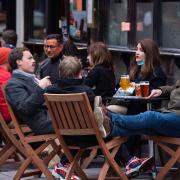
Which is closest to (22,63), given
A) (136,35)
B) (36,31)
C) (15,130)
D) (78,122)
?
(15,130)

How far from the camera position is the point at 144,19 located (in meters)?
10.2

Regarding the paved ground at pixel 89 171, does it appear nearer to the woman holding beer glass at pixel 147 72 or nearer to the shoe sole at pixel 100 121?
the woman holding beer glass at pixel 147 72

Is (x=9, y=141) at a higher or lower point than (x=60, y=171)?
higher

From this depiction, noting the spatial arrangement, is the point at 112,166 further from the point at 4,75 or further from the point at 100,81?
the point at 4,75

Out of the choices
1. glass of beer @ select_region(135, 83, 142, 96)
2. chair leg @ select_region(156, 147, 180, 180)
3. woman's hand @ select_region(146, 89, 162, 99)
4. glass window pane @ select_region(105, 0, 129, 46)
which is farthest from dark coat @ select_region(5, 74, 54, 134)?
glass window pane @ select_region(105, 0, 129, 46)

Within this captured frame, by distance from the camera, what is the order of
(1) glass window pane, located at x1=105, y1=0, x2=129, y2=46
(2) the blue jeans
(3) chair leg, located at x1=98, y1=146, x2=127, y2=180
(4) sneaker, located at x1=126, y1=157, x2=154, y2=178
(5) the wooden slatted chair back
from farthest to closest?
1. (1) glass window pane, located at x1=105, y1=0, x2=129, y2=46
2. (4) sneaker, located at x1=126, y1=157, x2=154, y2=178
3. (2) the blue jeans
4. (3) chair leg, located at x1=98, y1=146, x2=127, y2=180
5. (5) the wooden slatted chair back

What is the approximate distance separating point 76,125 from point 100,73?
1751mm

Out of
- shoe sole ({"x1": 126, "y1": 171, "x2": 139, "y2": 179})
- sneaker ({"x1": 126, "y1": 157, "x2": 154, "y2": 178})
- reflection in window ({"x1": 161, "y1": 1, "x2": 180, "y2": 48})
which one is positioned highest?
reflection in window ({"x1": 161, "y1": 1, "x2": 180, "y2": 48})

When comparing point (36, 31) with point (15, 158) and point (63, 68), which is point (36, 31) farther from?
point (63, 68)

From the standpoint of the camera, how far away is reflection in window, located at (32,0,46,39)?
42.7 feet

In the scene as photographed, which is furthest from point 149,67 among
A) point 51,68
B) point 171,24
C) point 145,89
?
point 51,68

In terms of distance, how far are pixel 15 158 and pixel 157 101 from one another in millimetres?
2020

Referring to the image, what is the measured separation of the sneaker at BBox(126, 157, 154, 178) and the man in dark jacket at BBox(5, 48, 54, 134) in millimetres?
858

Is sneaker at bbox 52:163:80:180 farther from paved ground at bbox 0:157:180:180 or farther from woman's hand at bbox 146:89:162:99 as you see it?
woman's hand at bbox 146:89:162:99
